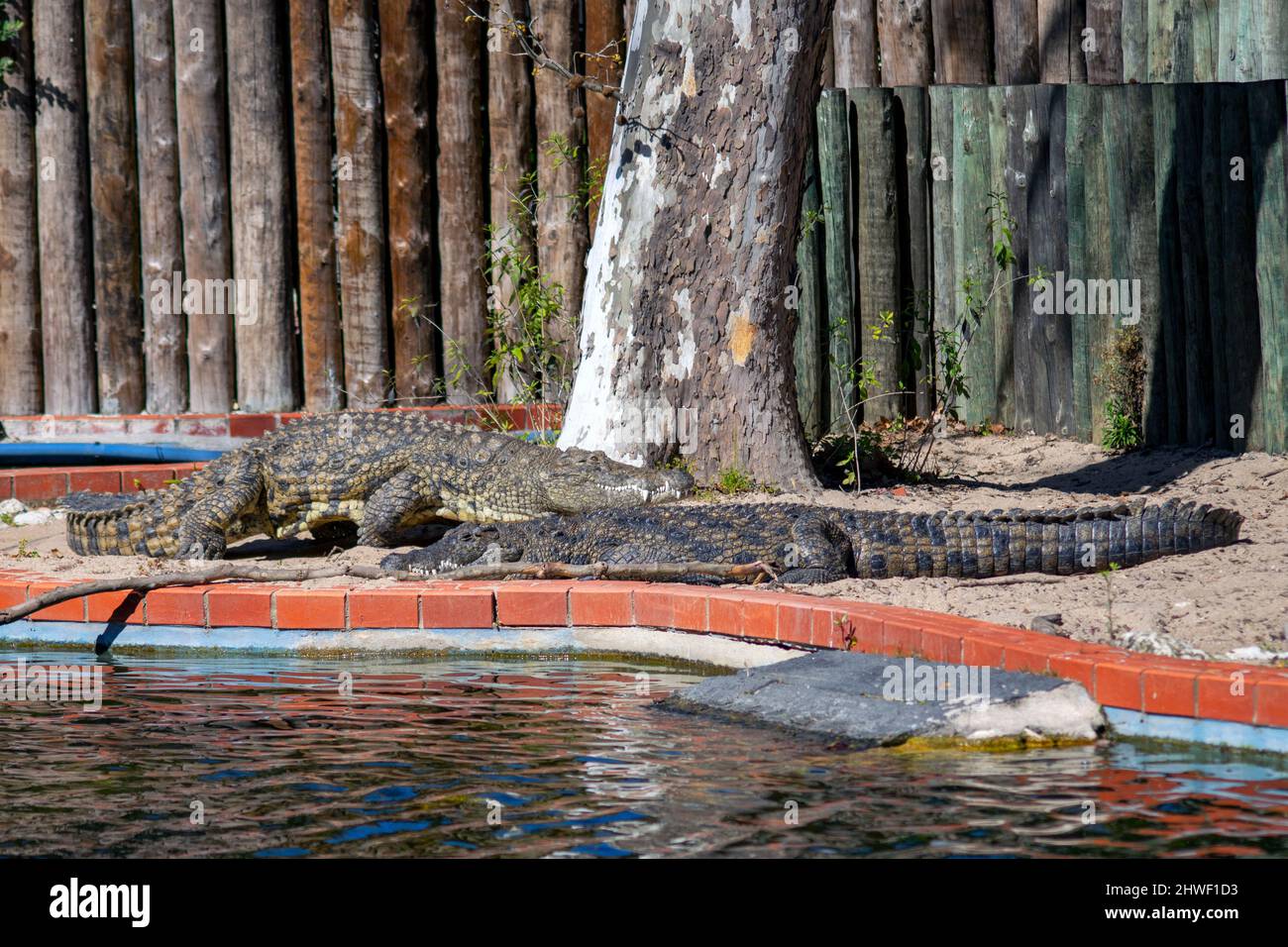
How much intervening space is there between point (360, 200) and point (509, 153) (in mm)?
921

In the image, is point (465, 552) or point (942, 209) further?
point (942, 209)

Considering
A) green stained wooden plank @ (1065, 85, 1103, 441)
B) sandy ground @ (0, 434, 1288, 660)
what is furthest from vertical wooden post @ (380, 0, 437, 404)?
green stained wooden plank @ (1065, 85, 1103, 441)

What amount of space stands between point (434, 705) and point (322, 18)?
210 inches

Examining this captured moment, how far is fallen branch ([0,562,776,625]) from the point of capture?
543 cm

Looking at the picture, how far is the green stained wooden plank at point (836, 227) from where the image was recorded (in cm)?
863

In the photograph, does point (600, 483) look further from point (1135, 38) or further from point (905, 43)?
point (1135, 38)

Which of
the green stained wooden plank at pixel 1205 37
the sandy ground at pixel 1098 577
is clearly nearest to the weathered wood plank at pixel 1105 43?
the green stained wooden plank at pixel 1205 37

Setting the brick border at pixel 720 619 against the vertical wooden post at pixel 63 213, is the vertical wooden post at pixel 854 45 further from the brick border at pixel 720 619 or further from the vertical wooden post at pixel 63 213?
the brick border at pixel 720 619

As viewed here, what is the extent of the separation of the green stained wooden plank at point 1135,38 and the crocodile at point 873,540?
3875 millimetres

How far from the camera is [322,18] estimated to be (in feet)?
28.0

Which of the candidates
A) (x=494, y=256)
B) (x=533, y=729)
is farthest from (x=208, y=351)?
(x=533, y=729)

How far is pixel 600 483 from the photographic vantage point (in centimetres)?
673

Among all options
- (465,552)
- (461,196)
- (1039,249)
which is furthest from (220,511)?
(1039,249)

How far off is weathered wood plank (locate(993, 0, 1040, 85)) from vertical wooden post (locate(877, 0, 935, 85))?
15.8 inches
